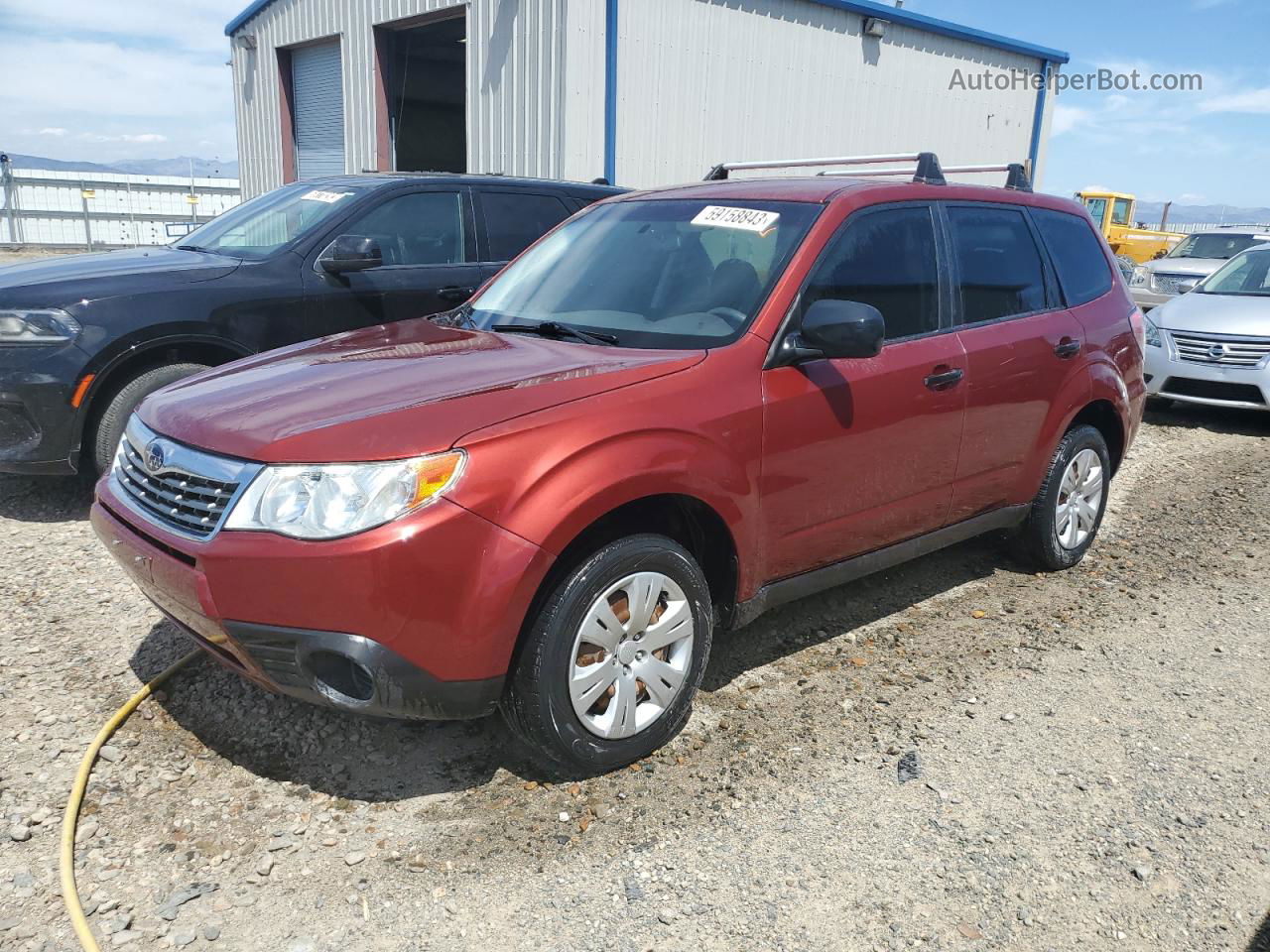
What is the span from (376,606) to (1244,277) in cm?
985

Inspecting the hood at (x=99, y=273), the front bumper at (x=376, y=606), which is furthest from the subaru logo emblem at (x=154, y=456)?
the hood at (x=99, y=273)

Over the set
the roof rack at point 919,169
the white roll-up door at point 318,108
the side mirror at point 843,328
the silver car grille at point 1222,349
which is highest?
the white roll-up door at point 318,108

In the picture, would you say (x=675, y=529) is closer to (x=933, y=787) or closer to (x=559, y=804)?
(x=559, y=804)

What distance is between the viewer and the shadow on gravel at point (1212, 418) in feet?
29.3

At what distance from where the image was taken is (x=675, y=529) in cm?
329

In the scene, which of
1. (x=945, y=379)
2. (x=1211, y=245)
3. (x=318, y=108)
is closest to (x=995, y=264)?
(x=945, y=379)

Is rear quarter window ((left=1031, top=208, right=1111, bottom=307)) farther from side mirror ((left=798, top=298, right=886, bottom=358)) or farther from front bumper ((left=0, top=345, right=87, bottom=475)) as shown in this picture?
front bumper ((left=0, top=345, right=87, bottom=475))

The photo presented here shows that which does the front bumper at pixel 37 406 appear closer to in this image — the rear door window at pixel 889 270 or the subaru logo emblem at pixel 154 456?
the subaru logo emblem at pixel 154 456

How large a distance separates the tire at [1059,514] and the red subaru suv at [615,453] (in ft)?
0.15

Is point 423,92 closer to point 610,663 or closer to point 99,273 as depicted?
point 99,273

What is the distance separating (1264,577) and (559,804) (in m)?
4.04

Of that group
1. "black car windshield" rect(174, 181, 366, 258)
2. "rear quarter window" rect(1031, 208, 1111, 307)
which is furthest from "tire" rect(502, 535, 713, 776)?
"black car windshield" rect(174, 181, 366, 258)

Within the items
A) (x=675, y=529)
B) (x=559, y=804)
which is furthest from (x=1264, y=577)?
(x=559, y=804)

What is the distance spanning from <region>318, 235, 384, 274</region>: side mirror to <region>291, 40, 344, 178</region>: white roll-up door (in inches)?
394
